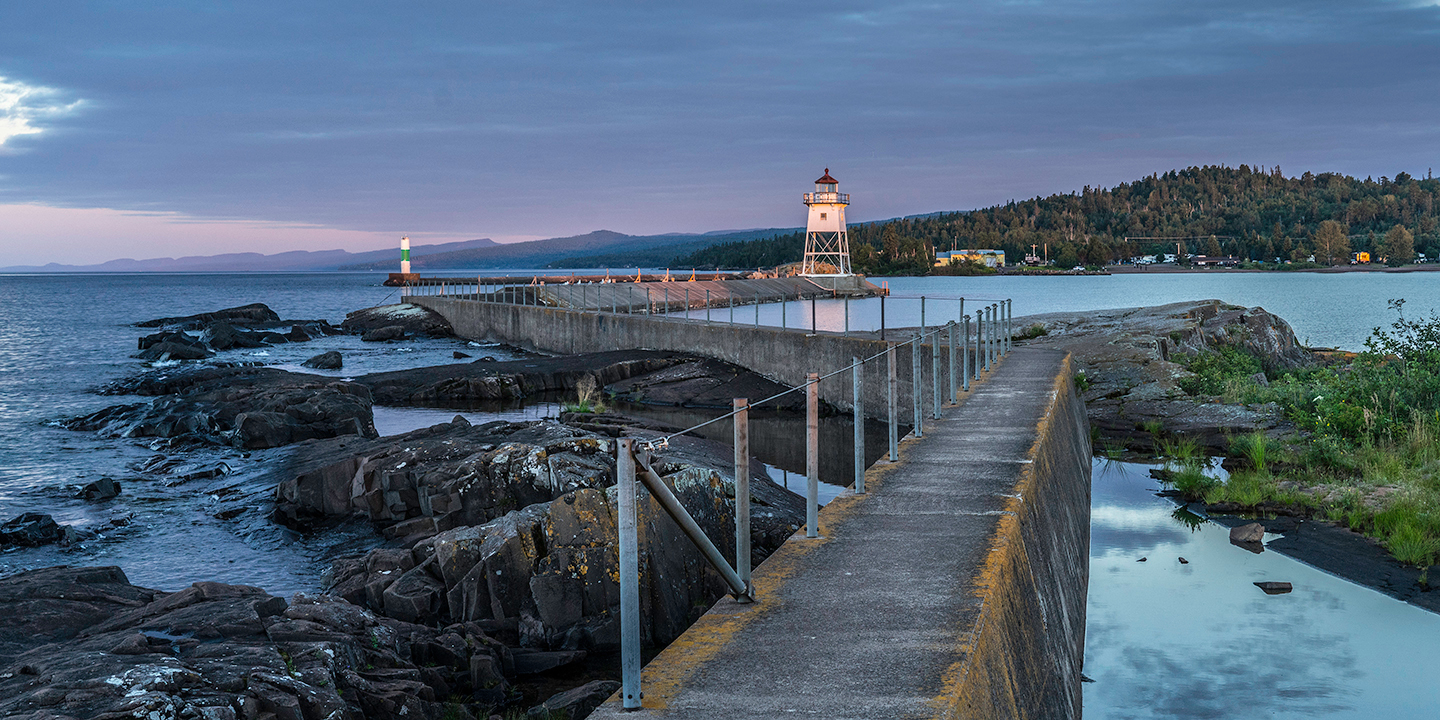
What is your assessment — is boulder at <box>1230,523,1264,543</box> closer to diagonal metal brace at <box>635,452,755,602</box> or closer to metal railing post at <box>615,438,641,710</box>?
diagonal metal brace at <box>635,452,755,602</box>

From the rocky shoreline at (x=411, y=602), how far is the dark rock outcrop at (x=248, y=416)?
7.62ft

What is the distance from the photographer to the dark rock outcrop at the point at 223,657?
5438 mm

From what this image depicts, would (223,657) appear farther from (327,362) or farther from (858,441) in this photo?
(327,362)

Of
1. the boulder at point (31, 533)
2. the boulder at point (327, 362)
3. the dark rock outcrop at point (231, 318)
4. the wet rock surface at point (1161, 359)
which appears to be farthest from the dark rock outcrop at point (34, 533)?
the dark rock outcrop at point (231, 318)

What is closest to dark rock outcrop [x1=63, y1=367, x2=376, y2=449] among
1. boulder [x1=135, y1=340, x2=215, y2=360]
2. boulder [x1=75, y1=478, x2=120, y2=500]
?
boulder [x1=75, y1=478, x2=120, y2=500]

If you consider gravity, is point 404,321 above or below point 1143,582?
above

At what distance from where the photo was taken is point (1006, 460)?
9.55m

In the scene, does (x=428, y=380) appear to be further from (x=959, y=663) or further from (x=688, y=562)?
(x=959, y=663)

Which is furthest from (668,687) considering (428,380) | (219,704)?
(428,380)

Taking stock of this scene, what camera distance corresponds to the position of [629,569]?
4.35 meters

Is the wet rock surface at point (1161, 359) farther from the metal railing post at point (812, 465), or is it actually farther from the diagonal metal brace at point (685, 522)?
the diagonal metal brace at point (685, 522)

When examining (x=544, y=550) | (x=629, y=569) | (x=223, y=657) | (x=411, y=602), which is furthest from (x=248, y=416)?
(x=629, y=569)

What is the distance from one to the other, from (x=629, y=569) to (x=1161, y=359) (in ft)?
71.2

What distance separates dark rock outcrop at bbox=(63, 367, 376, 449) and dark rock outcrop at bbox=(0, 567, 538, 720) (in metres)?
11.2
